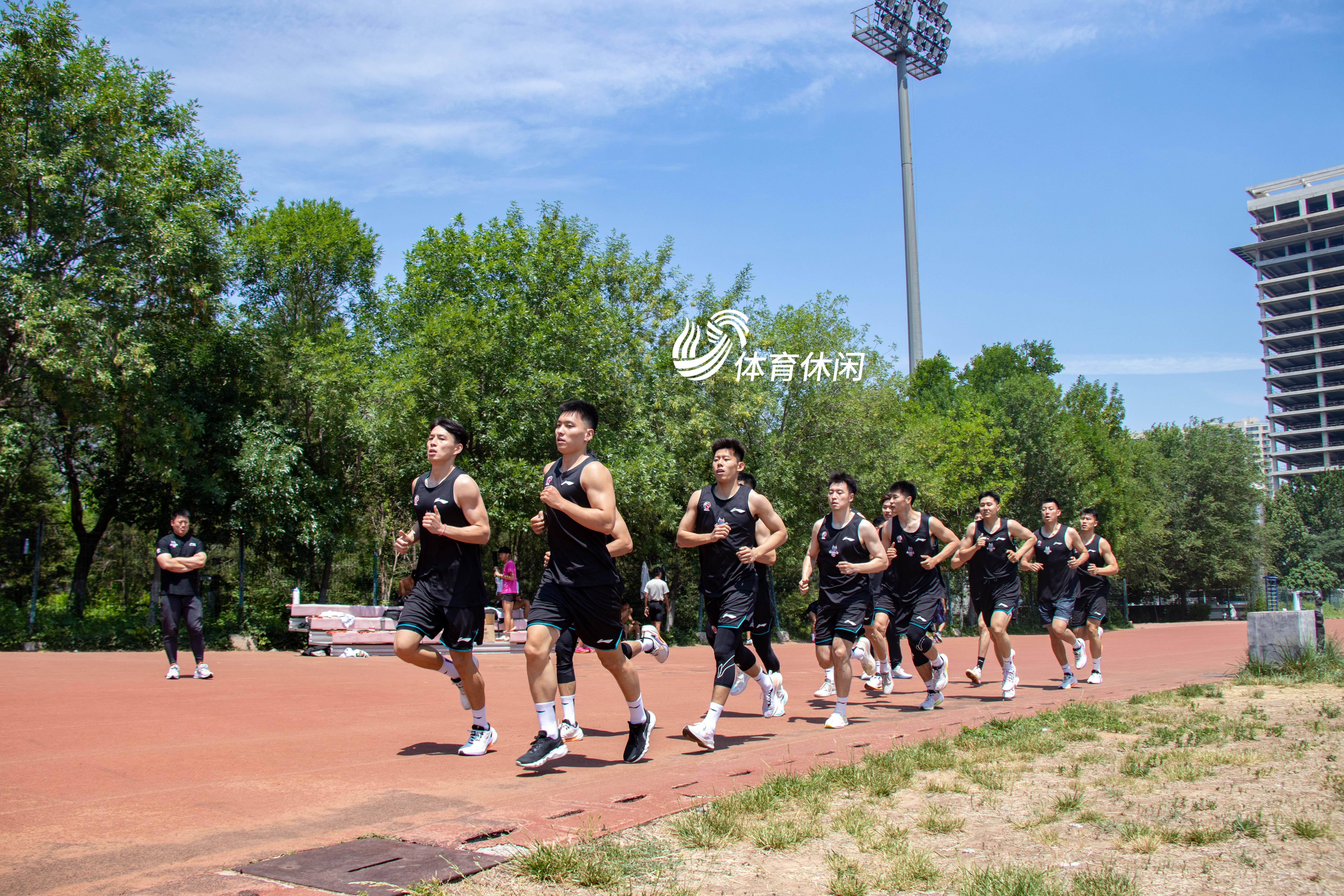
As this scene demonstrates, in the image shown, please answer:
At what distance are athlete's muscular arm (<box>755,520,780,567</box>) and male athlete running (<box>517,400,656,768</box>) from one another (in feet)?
4.40

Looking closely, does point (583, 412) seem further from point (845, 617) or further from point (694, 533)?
point (845, 617)

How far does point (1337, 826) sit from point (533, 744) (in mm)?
4007

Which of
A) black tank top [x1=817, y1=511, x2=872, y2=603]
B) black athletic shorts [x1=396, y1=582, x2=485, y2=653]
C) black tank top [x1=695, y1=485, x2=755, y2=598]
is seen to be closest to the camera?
black athletic shorts [x1=396, y1=582, x2=485, y2=653]

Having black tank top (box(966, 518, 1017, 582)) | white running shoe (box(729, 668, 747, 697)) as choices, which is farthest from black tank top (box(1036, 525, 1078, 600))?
white running shoe (box(729, 668, 747, 697))

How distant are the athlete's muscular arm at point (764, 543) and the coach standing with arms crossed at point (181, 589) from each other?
712 centimetres

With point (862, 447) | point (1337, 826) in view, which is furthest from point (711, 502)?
point (862, 447)

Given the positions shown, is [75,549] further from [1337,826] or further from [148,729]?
[1337,826]

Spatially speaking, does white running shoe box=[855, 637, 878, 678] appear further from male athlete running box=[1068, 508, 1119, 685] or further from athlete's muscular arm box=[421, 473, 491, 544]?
athlete's muscular arm box=[421, 473, 491, 544]

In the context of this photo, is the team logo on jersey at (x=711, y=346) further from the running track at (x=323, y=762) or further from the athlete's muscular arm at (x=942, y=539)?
the athlete's muscular arm at (x=942, y=539)

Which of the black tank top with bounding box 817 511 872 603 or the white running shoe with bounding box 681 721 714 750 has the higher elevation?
the black tank top with bounding box 817 511 872 603

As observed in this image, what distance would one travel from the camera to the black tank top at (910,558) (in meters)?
9.99

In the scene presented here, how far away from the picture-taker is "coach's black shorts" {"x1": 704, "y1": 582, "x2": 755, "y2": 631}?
704 cm

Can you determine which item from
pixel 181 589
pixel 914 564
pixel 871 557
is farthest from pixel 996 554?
pixel 181 589

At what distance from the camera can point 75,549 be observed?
3481cm
